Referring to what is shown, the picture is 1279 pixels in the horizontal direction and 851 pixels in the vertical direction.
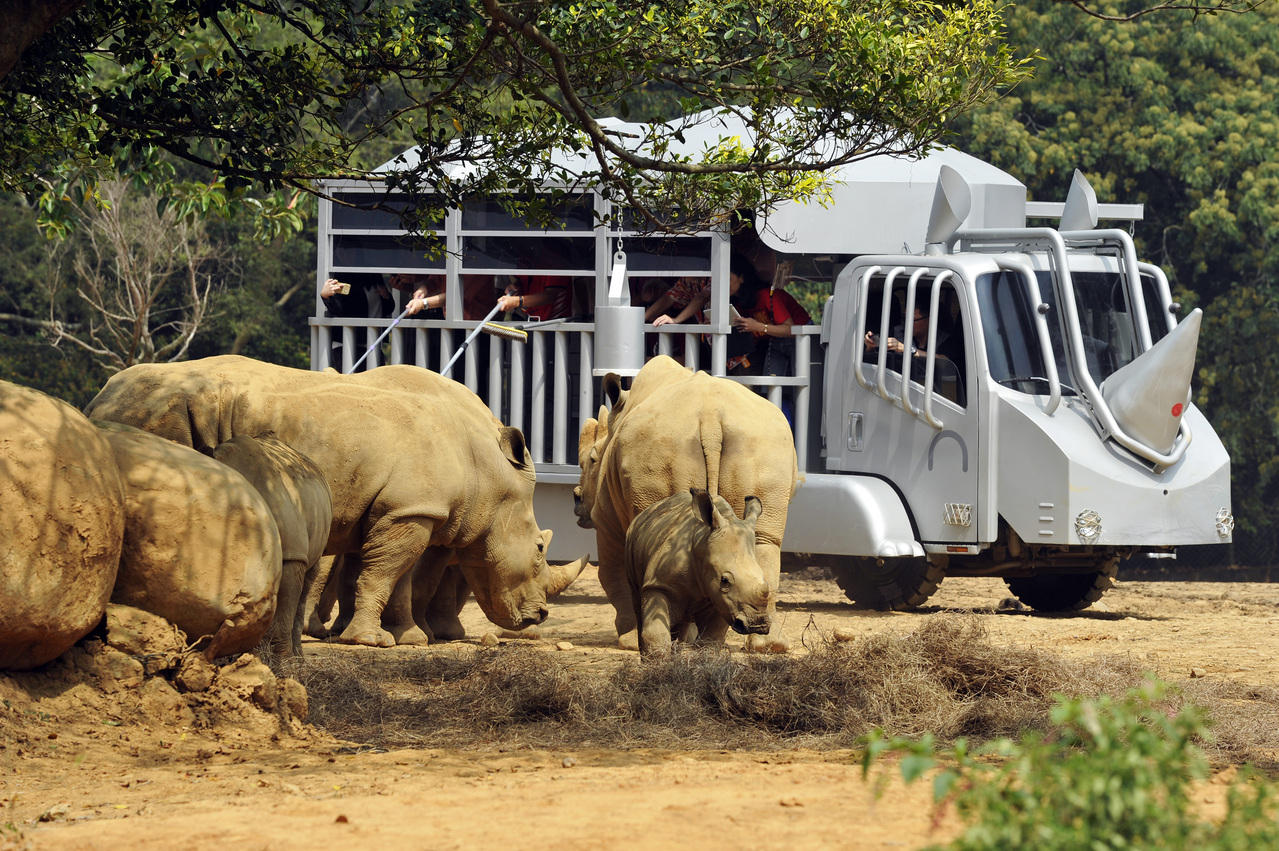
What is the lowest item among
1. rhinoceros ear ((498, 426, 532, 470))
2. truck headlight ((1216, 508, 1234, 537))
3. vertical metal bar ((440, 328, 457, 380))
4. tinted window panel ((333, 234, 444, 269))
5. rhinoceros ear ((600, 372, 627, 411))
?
truck headlight ((1216, 508, 1234, 537))

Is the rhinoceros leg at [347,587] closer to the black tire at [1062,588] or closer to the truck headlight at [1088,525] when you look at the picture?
the truck headlight at [1088,525]

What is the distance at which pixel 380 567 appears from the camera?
8852 millimetres

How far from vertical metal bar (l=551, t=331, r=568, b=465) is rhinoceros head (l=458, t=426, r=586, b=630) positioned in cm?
214

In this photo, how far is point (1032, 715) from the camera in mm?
6391

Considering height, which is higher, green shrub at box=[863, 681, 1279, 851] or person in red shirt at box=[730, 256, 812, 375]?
person in red shirt at box=[730, 256, 812, 375]

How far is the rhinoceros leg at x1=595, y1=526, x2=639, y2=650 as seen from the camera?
955cm

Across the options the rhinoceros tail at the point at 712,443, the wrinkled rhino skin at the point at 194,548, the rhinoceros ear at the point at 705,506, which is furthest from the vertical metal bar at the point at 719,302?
the wrinkled rhino skin at the point at 194,548

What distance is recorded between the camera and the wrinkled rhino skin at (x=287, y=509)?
667 cm

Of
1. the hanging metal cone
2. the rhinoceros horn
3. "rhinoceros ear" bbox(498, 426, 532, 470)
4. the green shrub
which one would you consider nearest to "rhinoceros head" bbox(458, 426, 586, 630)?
"rhinoceros ear" bbox(498, 426, 532, 470)

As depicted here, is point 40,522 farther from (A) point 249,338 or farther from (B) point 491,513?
(A) point 249,338

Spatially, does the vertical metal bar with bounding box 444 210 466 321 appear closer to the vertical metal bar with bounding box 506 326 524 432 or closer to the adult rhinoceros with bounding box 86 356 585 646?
the vertical metal bar with bounding box 506 326 524 432

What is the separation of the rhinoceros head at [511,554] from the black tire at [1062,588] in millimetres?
4617

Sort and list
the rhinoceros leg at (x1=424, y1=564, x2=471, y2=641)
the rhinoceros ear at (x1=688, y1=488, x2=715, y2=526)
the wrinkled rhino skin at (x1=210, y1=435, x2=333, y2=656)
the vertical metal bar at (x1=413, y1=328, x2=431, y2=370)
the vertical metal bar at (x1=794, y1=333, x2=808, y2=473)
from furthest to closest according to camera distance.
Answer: the vertical metal bar at (x1=413, y1=328, x2=431, y2=370), the vertical metal bar at (x1=794, y1=333, x2=808, y2=473), the rhinoceros leg at (x1=424, y1=564, x2=471, y2=641), the rhinoceros ear at (x1=688, y1=488, x2=715, y2=526), the wrinkled rhino skin at (x1=210, y1=435, x2=333, y2=656)

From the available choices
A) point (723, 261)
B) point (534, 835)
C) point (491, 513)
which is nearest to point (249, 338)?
point (723, 261)
